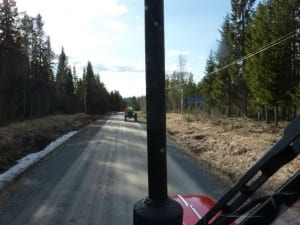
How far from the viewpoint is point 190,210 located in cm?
376

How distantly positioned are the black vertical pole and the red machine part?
1.62 metres

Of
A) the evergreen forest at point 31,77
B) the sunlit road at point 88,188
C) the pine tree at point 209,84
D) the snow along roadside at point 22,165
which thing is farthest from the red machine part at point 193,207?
the pine tree at point 209,84

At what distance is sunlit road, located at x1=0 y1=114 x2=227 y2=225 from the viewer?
7.17 m

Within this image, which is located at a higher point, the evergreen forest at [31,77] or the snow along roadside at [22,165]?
the evergreen forest at [31,77]

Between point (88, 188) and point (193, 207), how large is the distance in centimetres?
590

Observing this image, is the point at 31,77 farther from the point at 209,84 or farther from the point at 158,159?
the point at 158,159

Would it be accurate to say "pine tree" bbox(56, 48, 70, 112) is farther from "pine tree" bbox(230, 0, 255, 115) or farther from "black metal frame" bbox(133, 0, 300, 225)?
"black metal frame" bbox(133, 0, 300, 225)

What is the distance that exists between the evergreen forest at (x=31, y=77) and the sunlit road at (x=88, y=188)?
17726mm

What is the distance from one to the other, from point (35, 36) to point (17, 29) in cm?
1770

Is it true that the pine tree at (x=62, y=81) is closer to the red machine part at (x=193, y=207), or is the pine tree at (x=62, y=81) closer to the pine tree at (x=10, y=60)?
the pine tree at (x=10, y=60)

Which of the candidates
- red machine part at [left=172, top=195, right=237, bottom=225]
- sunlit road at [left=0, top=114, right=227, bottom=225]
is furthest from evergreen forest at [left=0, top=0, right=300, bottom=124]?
red machine part at [left=172, top=195, right=237, bottom=225]

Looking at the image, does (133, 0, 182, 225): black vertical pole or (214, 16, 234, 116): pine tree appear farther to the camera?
(214, 16, 234, 116): pine tree

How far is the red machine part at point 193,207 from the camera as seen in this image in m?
3.52

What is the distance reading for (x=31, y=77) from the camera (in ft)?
168
